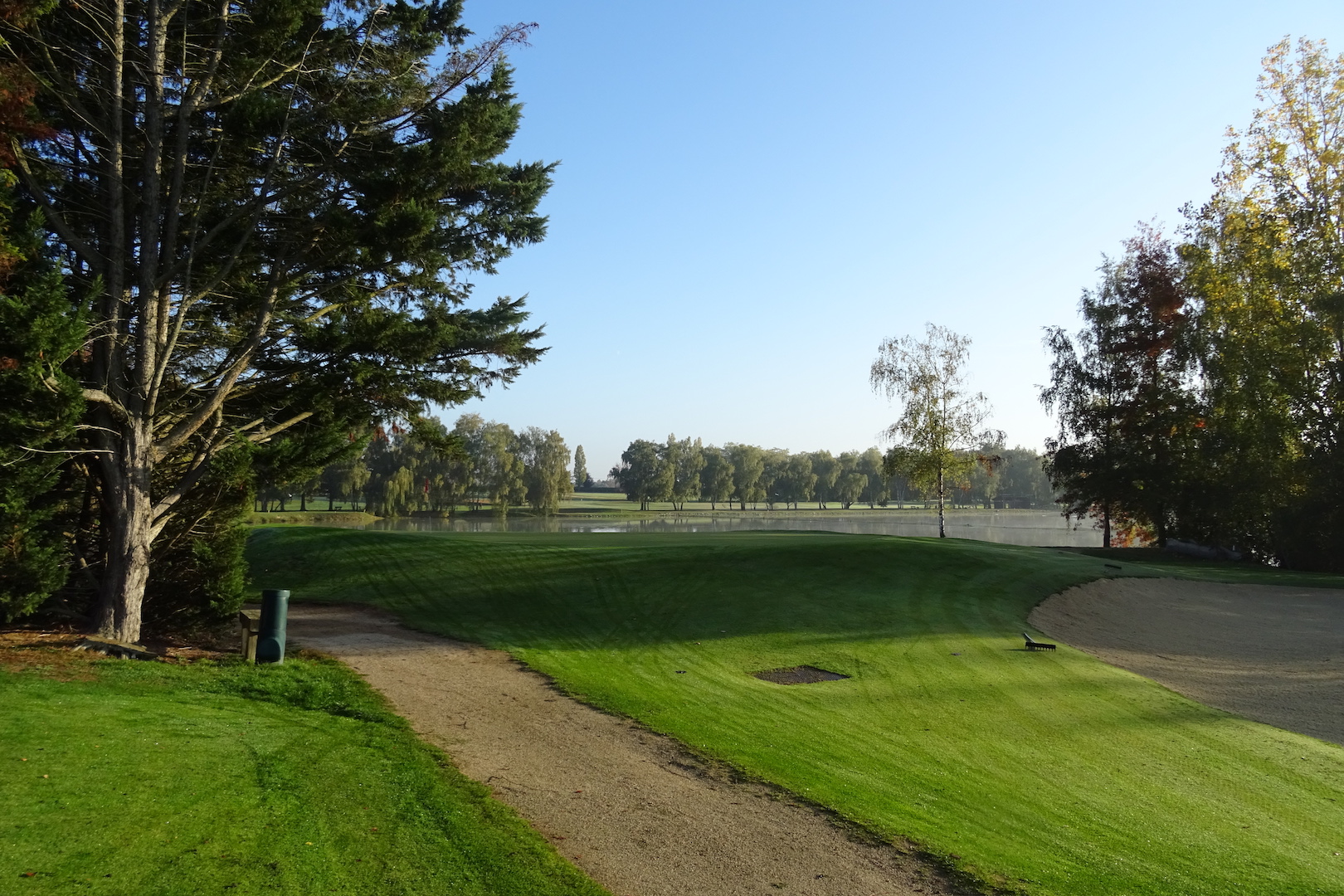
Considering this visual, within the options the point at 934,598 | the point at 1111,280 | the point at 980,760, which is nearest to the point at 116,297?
the point at 980,760

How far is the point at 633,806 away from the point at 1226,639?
17088mm

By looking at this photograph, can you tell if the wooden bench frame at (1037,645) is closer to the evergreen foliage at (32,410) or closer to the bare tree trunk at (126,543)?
the bare tree trunk at (126,543)

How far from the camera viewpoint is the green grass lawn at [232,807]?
16.1ft

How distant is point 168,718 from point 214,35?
33.3ft

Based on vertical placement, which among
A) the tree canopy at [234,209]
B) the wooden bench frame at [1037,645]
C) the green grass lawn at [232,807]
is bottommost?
the wooden bench frame at [1037,645]

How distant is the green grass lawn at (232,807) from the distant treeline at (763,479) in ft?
338

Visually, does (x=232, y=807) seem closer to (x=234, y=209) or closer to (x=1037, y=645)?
(x=234, y=209)

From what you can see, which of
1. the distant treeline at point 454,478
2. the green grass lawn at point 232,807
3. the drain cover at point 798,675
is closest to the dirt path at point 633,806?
the green grass lawn at point 232,807

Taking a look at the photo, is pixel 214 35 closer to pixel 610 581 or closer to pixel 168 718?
pixel 168 718

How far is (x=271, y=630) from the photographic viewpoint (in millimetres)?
11930

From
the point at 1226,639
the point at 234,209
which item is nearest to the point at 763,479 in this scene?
the point at 1226,639

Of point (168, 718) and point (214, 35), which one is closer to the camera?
point (168, 718)

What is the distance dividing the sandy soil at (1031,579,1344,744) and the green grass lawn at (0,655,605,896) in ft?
38.7

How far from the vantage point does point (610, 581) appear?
1988 cm
